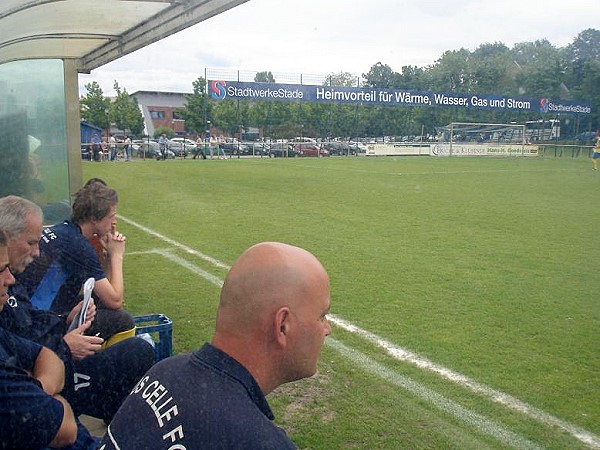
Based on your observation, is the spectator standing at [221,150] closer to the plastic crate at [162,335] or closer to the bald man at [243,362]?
the plastic crate at [162,335]

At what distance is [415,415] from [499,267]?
469cm

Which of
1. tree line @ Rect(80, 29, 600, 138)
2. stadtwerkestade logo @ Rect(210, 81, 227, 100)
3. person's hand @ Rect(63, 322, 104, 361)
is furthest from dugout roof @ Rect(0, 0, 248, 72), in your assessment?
tree line @ Rect(80, 29, 600, 138)

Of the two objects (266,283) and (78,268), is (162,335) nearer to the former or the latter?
(78,268)

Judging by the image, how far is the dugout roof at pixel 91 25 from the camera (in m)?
4.70

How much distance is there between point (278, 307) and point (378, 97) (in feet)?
157

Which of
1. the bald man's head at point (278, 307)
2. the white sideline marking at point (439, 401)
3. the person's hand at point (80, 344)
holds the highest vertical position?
the bald man's head at point (278, 307)

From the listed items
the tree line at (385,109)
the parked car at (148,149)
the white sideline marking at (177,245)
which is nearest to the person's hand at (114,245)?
the white sideline marking at (177,245)

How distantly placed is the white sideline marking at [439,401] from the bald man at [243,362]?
2.54 m

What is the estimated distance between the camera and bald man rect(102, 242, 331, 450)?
1365mm

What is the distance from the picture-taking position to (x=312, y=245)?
31.3 feet

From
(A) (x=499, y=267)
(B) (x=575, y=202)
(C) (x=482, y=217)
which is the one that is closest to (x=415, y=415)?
(A) (x=499, y=267)

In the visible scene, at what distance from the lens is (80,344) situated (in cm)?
296

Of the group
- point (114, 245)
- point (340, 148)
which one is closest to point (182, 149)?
point (340, 148)

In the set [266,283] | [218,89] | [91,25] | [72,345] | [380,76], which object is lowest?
[72,345]
